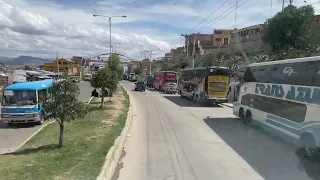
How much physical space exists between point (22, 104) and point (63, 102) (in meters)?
8.52

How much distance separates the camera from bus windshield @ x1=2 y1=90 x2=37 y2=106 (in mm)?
18500

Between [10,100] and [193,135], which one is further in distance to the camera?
[10,100]

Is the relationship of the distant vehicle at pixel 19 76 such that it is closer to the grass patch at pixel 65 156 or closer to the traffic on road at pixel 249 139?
the traffic on road at pixel 249 139

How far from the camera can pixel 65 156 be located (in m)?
9.72

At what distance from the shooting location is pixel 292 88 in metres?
12.2

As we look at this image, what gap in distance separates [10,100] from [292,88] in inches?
538

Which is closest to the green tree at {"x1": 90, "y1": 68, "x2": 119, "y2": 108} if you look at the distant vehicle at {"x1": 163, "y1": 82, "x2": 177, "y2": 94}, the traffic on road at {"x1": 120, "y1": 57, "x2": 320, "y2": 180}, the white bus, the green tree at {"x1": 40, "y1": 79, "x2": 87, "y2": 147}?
the traffic on road at {"x1": 120, "y1": 57, "x2": 320, "y2": 180}

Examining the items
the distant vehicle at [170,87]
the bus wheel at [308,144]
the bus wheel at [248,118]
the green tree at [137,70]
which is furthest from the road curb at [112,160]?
the green tree at [137,70]

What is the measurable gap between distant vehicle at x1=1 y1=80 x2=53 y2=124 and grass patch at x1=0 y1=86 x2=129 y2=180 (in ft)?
9.72

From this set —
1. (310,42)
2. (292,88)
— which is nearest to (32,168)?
(292,88)

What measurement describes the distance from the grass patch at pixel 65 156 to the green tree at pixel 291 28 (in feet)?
153

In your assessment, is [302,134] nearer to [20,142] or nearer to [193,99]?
[20,142]

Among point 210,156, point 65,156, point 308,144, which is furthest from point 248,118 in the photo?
point 65,156

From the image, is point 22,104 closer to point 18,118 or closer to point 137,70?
point 18,118
